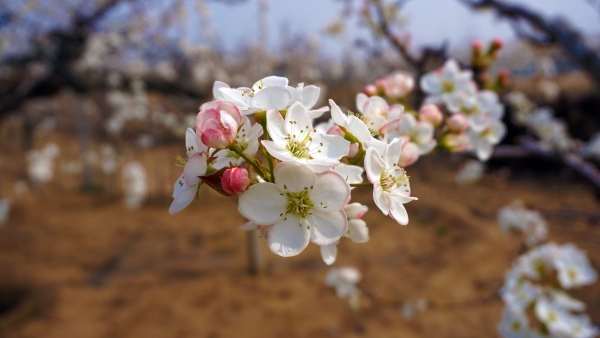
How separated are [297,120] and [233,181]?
0.16 meters

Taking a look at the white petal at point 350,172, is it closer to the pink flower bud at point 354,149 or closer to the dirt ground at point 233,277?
the pink flower bud at point 354,149

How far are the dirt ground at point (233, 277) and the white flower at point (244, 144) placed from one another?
152cm

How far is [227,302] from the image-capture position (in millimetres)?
3105

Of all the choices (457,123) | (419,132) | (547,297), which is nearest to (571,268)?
(547,297)

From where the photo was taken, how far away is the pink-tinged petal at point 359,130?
1.98 ft

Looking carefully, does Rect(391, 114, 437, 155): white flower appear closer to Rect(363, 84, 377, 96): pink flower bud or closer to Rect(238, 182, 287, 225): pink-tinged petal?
Rect(363, 84, 377, 96): pink flower bud

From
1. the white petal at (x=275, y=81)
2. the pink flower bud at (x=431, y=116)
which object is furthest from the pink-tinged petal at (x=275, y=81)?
the pink flower bud at (x=431, y=116)

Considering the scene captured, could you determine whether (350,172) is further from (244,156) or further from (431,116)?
(431,116)

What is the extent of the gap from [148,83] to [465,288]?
4.52 meters

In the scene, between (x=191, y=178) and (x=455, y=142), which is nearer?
(x=191, y=178)

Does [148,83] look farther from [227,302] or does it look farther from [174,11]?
[227,302]

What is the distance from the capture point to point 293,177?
543mm

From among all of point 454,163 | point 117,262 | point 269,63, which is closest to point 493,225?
point 454,163

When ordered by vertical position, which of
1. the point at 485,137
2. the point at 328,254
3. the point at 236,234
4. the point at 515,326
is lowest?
the point at 236,234
